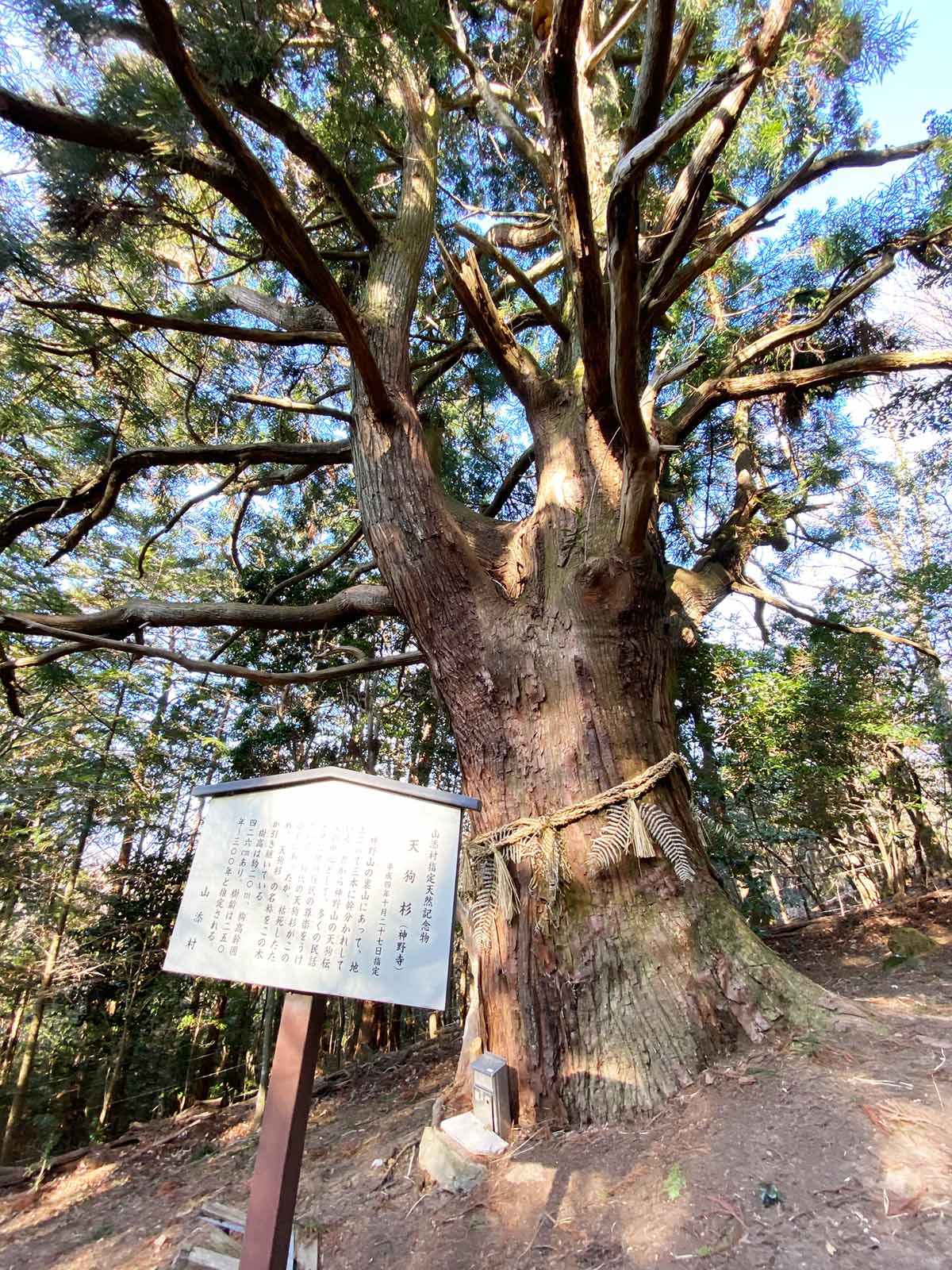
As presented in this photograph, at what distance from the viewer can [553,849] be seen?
1948 millimetres

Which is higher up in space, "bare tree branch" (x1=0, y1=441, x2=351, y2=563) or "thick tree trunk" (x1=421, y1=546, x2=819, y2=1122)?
"bare tree branch" (x1=0, y1=441, x2=351, y2=563)

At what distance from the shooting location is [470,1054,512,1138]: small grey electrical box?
1.79 metres

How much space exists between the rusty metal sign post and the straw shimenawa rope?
0.54 m

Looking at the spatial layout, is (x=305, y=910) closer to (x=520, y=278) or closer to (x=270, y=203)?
(x=270, y=203)

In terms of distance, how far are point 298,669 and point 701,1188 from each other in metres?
4.52

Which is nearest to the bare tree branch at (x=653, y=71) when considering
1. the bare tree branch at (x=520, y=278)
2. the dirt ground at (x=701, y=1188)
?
the bare tree branch at (x=520, y=278)

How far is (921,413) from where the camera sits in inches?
144

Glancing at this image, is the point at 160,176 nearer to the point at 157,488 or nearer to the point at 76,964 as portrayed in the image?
the point at 157,488

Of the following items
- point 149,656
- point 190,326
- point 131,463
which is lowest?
point 149,656

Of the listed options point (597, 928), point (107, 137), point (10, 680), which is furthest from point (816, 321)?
point (10, 680)

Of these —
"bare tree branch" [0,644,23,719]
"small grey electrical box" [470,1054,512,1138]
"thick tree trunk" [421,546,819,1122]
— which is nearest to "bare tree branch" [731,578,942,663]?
"thick tree trunk" [421,546,819,1122]

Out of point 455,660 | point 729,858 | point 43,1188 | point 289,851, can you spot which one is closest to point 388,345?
point 455,660

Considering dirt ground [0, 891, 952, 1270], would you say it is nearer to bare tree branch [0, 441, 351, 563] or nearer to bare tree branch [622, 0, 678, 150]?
bare tree branch [622, 0, 678, 150]

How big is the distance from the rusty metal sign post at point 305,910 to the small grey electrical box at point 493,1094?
624 mm
